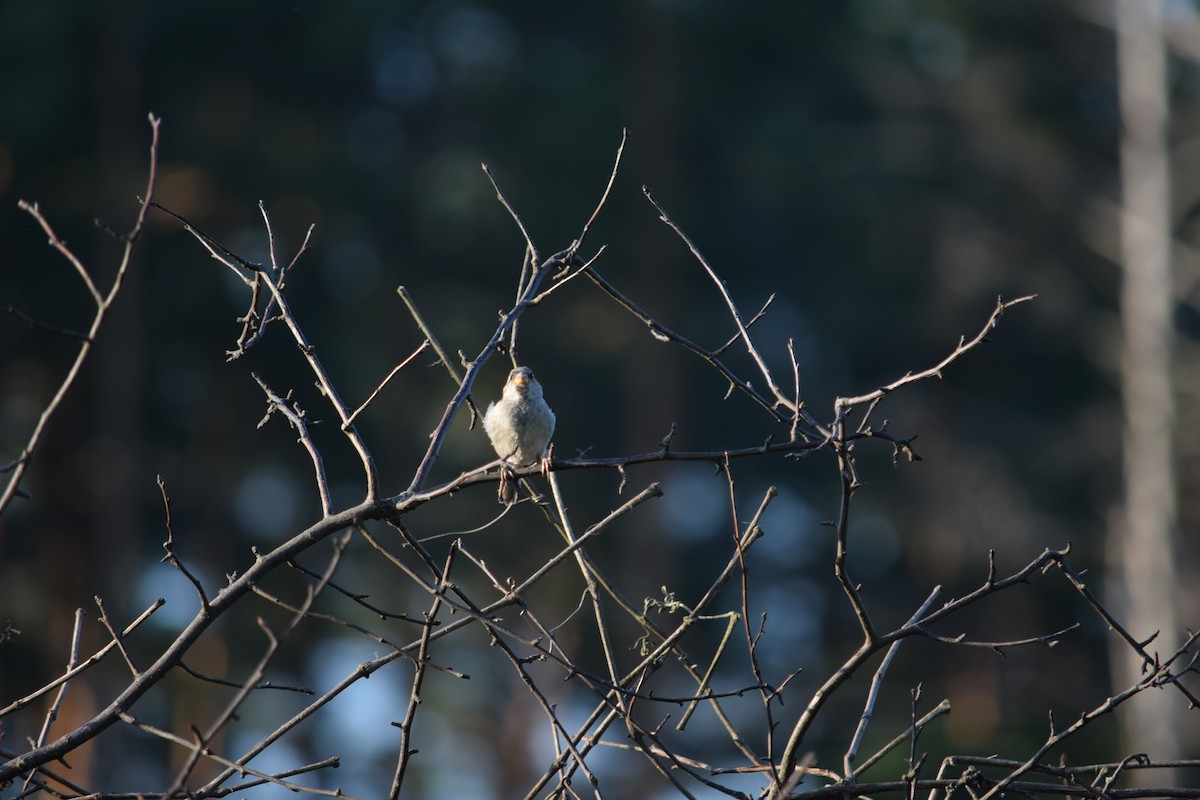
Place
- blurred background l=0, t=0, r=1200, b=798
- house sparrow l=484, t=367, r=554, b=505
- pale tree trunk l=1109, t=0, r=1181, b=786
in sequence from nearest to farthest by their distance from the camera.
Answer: house sparrow l=484, t=367, r=554, b=505 < pale tree trunk l=1109, t=0, r=1181, b=786 < blurred background l=0, t=0, r=1200, b=798

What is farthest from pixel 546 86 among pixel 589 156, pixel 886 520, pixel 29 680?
pixel 29 680

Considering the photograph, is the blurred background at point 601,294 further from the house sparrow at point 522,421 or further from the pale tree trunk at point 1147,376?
the house sparrow at point 522,421

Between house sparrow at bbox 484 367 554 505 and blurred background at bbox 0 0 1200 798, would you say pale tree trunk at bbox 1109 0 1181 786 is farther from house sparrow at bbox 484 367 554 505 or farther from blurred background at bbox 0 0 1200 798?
house sparrow at bbox 484 367 554 505

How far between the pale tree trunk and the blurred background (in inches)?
14.9

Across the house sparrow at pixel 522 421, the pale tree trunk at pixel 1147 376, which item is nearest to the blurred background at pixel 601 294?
the pale tree trunk at pixel 1147 376

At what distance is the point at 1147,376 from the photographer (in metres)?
13.7

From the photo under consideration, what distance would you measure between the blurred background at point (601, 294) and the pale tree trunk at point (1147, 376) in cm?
38

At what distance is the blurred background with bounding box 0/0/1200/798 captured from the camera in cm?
1496

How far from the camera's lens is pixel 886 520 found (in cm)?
1920

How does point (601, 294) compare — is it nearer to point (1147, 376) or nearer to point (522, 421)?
point (1147, 376)

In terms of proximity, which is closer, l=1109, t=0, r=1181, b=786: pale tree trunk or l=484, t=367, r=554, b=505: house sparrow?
l=484, t=367, r=554, b=505: house sparrow

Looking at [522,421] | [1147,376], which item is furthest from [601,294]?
[522,421]

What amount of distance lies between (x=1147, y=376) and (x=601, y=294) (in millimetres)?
7073

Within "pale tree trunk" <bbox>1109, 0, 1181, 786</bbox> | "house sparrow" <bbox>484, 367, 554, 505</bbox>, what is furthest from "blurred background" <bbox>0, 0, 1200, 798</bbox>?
"house sparrow" <bbox>484, 367, 554, 505</bbox>
